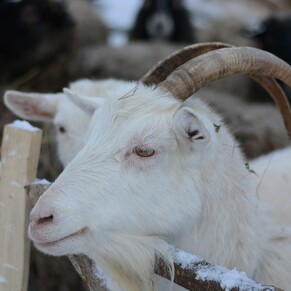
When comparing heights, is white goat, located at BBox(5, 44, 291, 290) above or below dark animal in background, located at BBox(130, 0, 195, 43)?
above

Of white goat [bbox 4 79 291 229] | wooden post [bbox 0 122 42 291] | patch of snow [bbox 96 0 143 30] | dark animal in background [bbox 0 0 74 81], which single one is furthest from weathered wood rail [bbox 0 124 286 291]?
patch of snow [bbox 96 0 143 30]

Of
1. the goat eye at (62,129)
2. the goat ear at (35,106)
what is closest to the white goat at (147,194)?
the goat eye at (62,129)

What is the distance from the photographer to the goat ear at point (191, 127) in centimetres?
237

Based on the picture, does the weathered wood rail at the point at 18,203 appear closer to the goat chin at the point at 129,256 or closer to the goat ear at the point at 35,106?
the goat chin at the point at 129,256

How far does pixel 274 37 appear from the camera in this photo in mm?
8859

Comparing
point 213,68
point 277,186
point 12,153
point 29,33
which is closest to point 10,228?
point 12,153

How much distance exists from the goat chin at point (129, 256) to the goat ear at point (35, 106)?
6.66 ft

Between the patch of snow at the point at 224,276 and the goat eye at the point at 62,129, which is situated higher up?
the patch of snow at the point at 224,276

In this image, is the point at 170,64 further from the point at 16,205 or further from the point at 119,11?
the point at 119,11

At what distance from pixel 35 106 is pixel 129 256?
7.06 ft

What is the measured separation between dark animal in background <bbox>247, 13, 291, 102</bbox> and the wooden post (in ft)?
20.4

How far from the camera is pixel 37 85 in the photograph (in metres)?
7.83

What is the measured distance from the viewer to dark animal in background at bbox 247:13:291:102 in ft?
28.2

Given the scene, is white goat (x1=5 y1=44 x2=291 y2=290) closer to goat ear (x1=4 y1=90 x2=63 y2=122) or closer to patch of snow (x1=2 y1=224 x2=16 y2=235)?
patch of snow (x1=2 y1=224 x2=16 y2=235)
